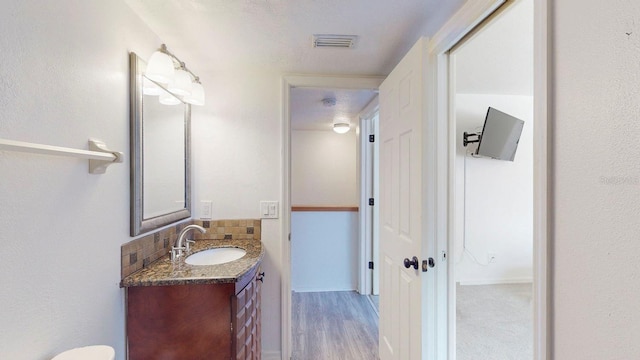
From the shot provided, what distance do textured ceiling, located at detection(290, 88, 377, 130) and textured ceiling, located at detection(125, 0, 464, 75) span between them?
53 centimetres

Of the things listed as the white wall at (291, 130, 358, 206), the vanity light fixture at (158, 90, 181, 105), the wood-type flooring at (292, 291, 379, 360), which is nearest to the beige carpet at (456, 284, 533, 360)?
the wood-type flooring at (292, 291, 379, 360)

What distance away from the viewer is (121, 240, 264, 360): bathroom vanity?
124 cm

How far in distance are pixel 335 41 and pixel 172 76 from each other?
34.3 inches

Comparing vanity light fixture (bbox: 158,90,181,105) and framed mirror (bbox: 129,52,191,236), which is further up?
vanity light fixture (bbox: 158,90,181,105)

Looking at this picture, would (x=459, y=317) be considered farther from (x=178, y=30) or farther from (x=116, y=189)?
(x=178, y=30)

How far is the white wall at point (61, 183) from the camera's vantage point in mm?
746

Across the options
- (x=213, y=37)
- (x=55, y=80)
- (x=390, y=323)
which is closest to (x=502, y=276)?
(x=390, y=323)

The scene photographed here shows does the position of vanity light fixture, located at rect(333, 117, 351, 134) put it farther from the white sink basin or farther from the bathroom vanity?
the bathroom vanity

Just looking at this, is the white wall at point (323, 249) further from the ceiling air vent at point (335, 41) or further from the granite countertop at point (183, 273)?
the ceiling air vent at point (335, 41)

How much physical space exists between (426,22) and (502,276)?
3.17 meters

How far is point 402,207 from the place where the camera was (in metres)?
1.55

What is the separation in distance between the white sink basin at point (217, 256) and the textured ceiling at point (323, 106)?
136 cm

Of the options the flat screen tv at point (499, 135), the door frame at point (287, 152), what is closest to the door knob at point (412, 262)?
the door frame at point (287, 152)

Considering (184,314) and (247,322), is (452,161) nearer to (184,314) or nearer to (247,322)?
(247,322)
